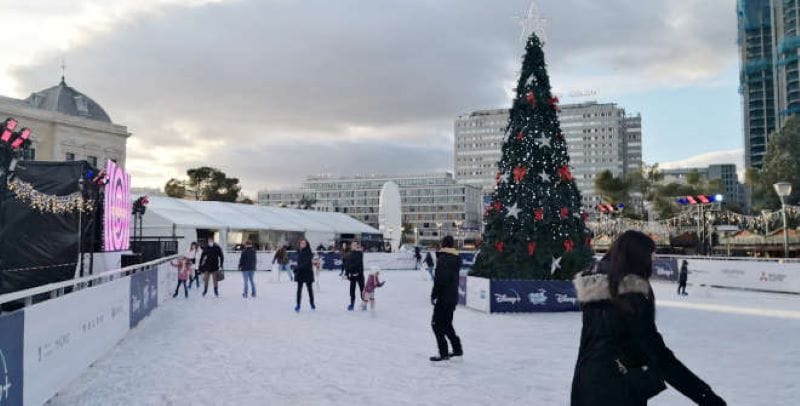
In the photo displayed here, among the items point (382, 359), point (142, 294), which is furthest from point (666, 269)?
point (142, 294)

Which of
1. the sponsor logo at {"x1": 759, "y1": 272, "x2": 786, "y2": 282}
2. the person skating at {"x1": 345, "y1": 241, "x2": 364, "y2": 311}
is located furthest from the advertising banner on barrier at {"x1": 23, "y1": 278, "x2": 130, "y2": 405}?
the sponsor logo at {"x1": 759, "y1": 272, "x2": 786, "y2": 282}

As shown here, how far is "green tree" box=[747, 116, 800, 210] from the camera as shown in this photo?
2109 inches

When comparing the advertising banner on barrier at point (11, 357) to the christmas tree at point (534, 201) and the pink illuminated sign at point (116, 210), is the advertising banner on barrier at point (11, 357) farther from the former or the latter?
the christmas tree at point (534, 201)

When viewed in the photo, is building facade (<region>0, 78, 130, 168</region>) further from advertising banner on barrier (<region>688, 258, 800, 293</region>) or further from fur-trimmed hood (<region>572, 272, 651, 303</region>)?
fur-trimmed hood (<region>572, 272, 651, 303</region>)

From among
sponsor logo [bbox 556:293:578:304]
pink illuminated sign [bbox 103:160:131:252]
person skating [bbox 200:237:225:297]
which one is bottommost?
sponsor logo [bbox 556:293:578:304]

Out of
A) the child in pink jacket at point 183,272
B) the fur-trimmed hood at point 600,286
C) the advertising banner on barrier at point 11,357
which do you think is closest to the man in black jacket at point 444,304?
the advertising banner on barrier at point 11,357

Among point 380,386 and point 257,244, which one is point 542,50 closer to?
point 380,386

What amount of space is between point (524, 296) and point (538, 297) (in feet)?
1.28

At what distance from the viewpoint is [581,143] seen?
582 ft

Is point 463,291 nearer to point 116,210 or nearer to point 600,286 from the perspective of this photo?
point 116,210

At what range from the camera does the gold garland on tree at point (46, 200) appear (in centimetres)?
1584

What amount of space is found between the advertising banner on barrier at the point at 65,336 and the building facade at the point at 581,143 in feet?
533

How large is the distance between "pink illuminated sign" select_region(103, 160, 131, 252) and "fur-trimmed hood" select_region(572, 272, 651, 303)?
15.5 meters

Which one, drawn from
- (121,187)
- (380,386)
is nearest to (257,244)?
(121,187)
